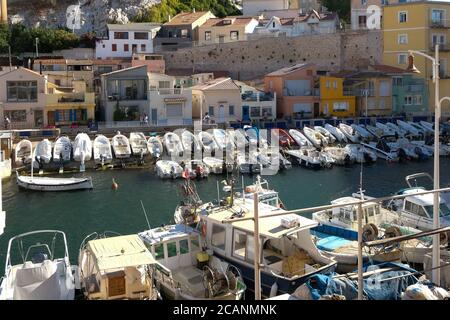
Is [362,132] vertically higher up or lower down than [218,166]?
higher up

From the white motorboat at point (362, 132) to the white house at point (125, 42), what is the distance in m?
23.6

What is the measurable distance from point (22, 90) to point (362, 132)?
21836 mm

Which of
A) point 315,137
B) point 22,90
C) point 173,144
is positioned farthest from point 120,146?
point 315,137

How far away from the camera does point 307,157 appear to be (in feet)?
107

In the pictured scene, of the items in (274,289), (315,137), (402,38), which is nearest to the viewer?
(274,289)

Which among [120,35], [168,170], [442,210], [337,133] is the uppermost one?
[120,35]

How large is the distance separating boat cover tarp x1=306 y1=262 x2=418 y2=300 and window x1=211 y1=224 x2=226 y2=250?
329 cm

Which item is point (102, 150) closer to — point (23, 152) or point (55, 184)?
point (23, 152)

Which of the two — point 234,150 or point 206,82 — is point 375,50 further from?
point 234,150

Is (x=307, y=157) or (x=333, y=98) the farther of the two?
(x=333, y=98)

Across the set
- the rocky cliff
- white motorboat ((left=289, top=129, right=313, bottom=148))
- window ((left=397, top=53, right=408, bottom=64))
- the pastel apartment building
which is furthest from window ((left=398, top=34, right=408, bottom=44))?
the rocky cliff

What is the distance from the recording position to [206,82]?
4484cm

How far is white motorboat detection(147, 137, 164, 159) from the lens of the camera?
3300cm
